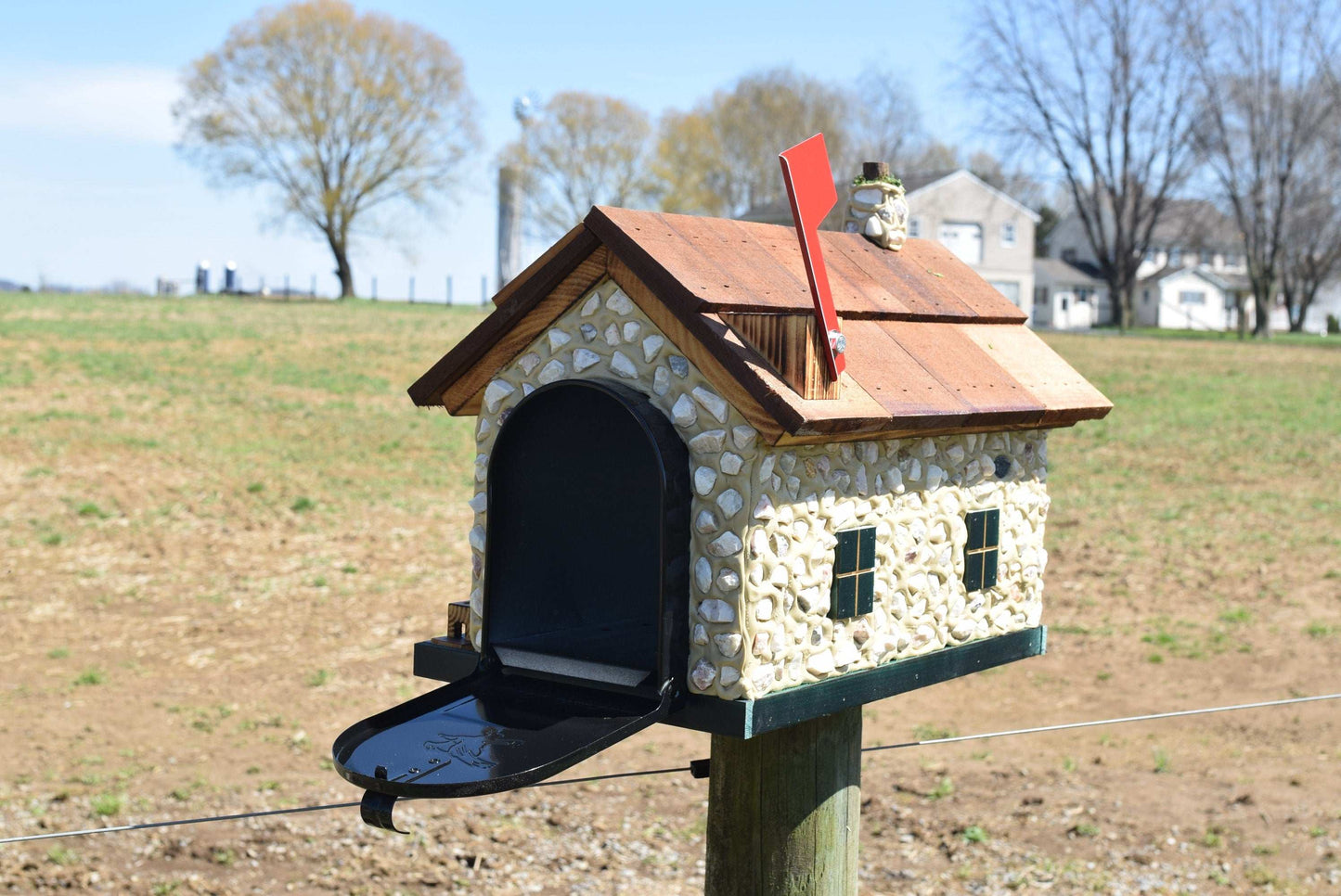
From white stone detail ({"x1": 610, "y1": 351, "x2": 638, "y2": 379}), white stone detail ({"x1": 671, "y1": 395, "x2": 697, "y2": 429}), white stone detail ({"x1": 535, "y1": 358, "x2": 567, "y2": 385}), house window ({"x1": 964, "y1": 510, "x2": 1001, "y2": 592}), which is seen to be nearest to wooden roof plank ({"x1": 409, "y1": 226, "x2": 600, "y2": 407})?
white stone detail ({"x1": 535, "y1": 358, "x2": 567, "y2": 385})

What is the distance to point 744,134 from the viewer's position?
54062mm

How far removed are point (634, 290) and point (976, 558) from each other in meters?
1.25

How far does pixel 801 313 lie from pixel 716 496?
471mm

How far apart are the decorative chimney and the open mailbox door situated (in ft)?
3.31

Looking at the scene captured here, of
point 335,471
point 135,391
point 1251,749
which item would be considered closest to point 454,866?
point 1251,749

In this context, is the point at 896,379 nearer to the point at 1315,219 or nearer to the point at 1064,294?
the point at 1315,219

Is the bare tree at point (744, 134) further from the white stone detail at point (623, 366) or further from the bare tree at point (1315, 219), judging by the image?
the white stone detail at point (623, 366)

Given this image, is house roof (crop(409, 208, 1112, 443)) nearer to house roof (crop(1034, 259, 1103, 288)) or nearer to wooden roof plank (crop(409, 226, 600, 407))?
wooden roof plank (crop(409, 226, 600, 407))

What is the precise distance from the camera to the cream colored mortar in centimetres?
299

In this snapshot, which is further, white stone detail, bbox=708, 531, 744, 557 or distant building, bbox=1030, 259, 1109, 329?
distant building, bbox=1030, 259, 1109, 329

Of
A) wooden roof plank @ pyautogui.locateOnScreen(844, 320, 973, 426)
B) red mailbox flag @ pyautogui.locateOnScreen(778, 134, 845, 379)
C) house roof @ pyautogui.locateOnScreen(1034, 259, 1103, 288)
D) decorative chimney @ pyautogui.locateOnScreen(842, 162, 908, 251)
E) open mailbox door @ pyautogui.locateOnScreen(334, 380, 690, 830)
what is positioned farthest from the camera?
house roof @ pyautogui.locateOnScreen(1034, 259, 1103, 288)

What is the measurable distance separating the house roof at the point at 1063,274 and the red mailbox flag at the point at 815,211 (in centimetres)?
6565

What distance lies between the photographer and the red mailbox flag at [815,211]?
9.52 ft

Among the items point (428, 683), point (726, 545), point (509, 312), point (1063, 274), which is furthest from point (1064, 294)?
point (726, 545)
